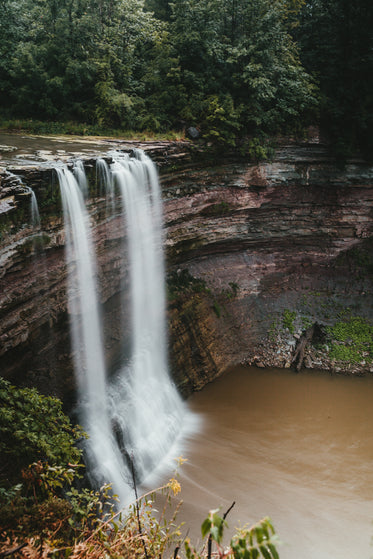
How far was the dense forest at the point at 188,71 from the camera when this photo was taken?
480 inches

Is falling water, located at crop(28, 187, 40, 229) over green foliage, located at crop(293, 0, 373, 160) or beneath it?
beneath

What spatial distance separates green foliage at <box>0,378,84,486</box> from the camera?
4625 millimetres

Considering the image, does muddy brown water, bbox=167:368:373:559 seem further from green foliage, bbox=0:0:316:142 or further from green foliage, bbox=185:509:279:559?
green foliage, bbox=0:0:316:142

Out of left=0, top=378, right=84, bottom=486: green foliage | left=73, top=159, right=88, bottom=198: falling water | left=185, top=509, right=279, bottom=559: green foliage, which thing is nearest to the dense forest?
left=73, top=159, right=88, bottom=198: falling water

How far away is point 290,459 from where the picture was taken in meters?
8.66

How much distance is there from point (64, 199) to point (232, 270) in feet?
24.1

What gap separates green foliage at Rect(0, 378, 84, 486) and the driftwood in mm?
8931

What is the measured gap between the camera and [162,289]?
1159cm

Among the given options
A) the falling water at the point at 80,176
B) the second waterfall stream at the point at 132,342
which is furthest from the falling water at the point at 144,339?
the falling water at the point at 80,176

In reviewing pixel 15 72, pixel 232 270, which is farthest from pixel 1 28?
pixel 232 270

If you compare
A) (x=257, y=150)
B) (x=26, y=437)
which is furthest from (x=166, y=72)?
(x=26, y=437)

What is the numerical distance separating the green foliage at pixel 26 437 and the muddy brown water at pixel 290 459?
313 cm

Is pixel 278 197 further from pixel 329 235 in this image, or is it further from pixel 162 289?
pixel 162 289

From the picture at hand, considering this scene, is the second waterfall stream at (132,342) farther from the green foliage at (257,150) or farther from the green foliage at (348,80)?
the green foliage at (348,80)
